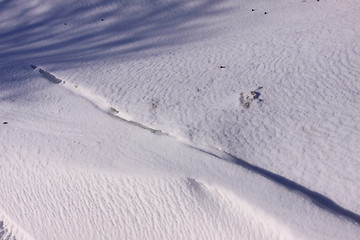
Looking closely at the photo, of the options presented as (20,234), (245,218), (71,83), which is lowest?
(20,234)

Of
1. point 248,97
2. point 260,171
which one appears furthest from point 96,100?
Result: point 260,171

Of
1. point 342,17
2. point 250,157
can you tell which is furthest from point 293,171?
point 342,17

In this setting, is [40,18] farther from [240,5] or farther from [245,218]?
[245,218]

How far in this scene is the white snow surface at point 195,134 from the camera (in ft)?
5.08

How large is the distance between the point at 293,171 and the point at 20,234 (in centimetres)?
155

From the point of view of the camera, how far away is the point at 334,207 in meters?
1.48

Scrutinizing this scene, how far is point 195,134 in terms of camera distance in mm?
1792

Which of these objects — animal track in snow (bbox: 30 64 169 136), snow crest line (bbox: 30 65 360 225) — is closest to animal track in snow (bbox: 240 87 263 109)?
snow crest line (bbox: 30 65 360 225)

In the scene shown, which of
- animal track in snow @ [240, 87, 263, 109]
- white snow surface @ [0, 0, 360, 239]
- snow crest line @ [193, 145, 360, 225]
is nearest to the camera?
snow crest line @ [193, 145, 360, 225]

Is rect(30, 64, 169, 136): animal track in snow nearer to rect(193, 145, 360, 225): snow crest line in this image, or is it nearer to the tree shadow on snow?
the tree shadow on snow

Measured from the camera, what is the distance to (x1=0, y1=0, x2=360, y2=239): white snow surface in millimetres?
1547

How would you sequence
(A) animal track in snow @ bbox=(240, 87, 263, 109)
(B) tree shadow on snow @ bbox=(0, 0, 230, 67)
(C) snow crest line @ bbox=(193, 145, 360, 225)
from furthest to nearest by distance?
1. (B) tree shadow on snow @ bbox=(0, 0, 230, 67)
2. (A) animal track in snow @ bbox=(240, 87, 263, 109)
3. (C) snow crest line @ bbox=(193, 145, 360, 225)

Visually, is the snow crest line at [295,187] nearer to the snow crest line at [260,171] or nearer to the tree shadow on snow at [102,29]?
the snow crest line at [260,171]

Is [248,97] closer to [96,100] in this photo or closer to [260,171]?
[260,171]
